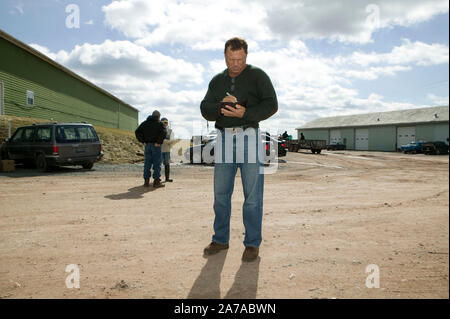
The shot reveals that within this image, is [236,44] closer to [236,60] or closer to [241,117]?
[236,60]

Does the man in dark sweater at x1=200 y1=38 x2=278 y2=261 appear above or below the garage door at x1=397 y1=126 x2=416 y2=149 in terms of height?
Result: below

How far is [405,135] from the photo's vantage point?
37250mm

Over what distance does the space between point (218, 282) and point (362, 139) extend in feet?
144

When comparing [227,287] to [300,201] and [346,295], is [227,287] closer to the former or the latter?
[346,295]

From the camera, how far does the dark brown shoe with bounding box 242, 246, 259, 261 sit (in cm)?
294

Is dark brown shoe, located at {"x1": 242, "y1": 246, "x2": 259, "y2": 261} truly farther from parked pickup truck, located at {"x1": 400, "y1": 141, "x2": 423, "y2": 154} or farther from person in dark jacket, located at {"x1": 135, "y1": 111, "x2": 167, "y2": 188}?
parked pickup truck, located at {"x1": 400, "y1": 141, "x2": 423, "y2": 154}

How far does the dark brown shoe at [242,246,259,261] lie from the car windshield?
384 inches

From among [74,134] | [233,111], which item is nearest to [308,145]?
[74,134]

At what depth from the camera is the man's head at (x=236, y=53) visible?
2961mm

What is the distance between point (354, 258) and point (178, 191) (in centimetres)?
491

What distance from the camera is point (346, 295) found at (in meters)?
2.22

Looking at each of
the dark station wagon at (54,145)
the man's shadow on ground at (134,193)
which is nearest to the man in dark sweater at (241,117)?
the man's shadow on ground at (134,193)

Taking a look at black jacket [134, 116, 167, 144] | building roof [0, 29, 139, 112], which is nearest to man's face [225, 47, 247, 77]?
black jacket [134, 116, 167, 144]

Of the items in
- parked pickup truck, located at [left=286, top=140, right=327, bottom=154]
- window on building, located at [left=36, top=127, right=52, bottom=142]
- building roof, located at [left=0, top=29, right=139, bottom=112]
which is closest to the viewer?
window on building, located at [left=36, top=127, right=52, bottom=142]
